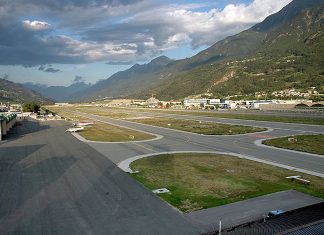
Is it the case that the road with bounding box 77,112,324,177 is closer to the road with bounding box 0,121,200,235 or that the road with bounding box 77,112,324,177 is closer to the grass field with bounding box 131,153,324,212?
the grass field with bounding box 131,153,324,212

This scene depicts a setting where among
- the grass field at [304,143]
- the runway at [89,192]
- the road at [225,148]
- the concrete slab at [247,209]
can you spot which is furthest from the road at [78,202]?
the grass field at [304,143]

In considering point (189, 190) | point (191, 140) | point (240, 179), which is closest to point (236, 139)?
point (191, 140)

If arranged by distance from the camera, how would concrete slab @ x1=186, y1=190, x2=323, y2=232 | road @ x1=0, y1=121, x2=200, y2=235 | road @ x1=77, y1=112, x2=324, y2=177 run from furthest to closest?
1. road @ x1=77, y1=112, x2=324, y2=177
2. concrete slab @ x1=186, y1=190, x2=323, y2=232
3. road @ x1=0, y1=121, x2=200, y2=235

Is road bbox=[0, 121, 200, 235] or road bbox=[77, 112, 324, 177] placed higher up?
road bbox=[0, 121, 200, 235]

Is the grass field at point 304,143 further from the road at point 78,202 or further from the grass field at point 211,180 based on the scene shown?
the road at point 78,202

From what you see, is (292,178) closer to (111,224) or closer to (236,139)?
(111,224)

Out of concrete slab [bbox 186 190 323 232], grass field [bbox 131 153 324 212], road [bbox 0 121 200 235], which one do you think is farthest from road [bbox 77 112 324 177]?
concrete slab [bbox 186 190 323 232]

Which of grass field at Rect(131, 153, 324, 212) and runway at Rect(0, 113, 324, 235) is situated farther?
grass field at Rect(131, 153, 324, 212)
